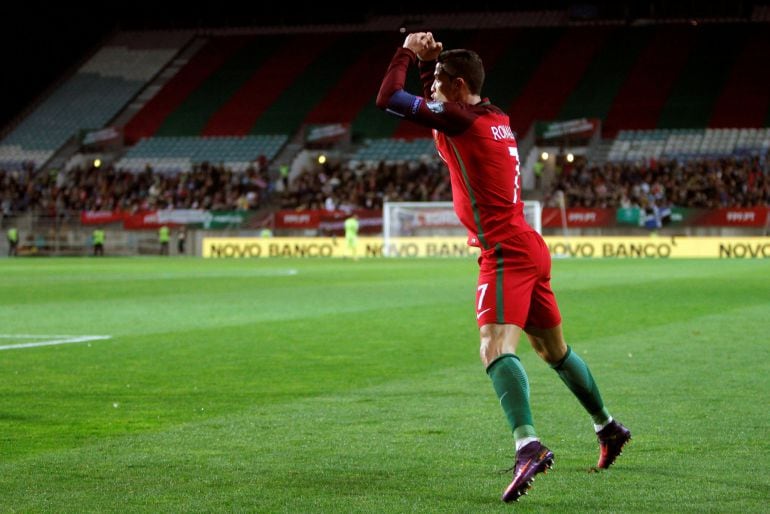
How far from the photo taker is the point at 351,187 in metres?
58.9

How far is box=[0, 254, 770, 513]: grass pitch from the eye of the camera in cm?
631

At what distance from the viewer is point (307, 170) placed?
203 feet

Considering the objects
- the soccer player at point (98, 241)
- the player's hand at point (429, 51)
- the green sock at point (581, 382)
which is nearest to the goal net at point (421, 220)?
→ the soccer player at point (98, 241)

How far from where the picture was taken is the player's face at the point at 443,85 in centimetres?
661

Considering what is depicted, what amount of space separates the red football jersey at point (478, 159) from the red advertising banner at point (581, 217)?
46.4 m

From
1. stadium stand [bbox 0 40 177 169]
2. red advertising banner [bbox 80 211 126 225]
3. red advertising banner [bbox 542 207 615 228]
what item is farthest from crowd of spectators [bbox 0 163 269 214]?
red advertising banner [bbox 542 207 615 228]

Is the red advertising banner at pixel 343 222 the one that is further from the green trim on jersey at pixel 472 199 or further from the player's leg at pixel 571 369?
the green trim on jersey at pixel 472 199

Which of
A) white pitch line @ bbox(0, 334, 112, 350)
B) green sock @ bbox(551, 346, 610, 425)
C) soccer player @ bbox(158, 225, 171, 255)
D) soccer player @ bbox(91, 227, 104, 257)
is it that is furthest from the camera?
soccer player @ bbox(158, 225, 171, 255)

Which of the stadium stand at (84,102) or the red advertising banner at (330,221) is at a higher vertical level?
the stadium stand at (84,102)

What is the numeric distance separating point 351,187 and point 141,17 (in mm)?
27300

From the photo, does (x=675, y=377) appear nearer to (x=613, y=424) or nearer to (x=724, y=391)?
(x=724, y=391)

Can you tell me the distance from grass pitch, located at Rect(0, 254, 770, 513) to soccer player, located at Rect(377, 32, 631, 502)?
65cm

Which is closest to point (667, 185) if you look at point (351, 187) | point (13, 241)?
point (351, 187)

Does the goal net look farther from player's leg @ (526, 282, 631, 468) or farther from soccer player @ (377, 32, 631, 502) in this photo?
soccer player @ (377, 32, 631, 502)
